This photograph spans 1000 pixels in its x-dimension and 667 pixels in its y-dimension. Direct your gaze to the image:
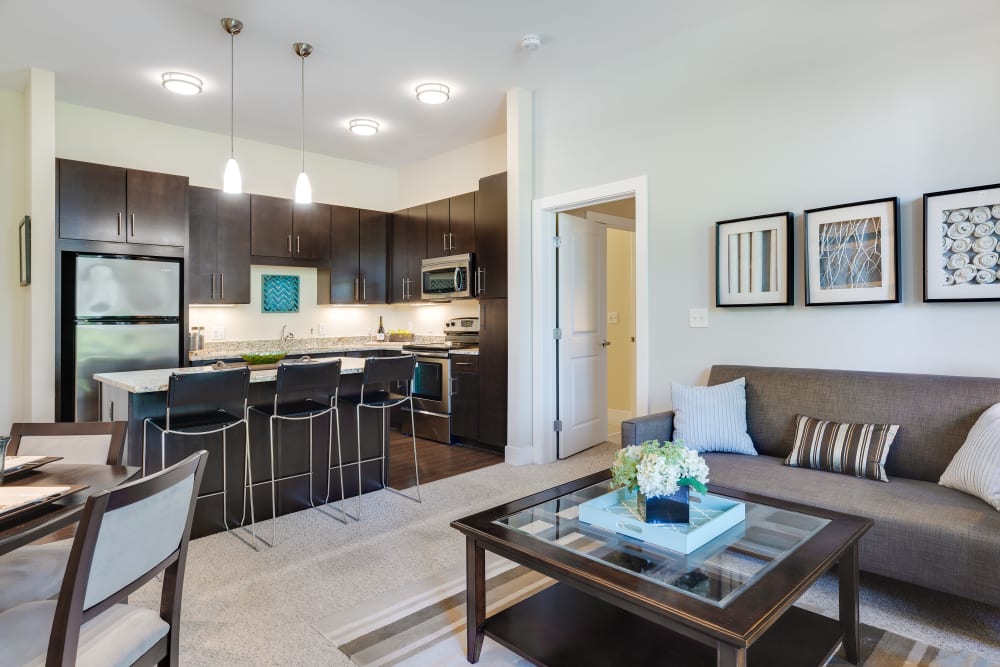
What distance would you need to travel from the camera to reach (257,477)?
318 centimetres

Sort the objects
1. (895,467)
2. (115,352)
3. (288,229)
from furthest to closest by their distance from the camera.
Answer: (288,229), (115,352), (895,467)

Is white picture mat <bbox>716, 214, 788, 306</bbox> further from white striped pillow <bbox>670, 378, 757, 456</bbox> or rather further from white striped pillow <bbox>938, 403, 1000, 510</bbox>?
white striped pillow <bbox>938, 403, 1000, 510</bbox>

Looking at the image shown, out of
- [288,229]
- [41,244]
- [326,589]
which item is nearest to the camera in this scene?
[326,589]

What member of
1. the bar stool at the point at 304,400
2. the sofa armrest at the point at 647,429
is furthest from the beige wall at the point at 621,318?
the bar stool at the point at 304,400

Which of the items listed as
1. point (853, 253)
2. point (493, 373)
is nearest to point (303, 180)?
point (493, 373)

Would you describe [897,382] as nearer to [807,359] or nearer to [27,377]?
[807,359]

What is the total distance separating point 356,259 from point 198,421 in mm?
3395

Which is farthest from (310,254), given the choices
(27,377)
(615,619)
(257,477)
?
(615,619)

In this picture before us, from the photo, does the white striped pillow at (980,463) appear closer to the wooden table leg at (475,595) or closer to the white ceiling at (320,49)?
the wooden table leg at (475,595)

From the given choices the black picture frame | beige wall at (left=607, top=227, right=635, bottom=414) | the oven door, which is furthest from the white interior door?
the black picture frame

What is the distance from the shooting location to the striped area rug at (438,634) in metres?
1.85

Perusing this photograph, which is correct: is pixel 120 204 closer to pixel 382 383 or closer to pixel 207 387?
pixel 207 387

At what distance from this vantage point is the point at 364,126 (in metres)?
5.07

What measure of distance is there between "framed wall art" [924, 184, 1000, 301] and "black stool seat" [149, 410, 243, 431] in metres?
3.47
